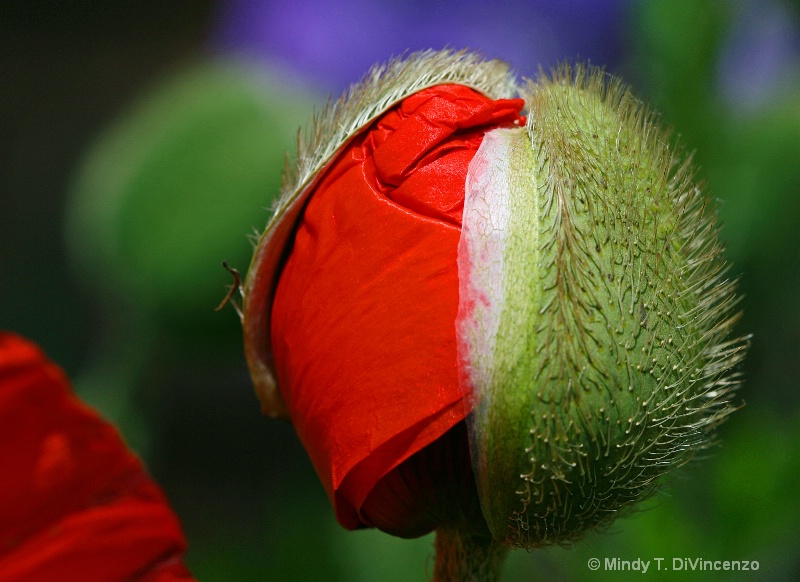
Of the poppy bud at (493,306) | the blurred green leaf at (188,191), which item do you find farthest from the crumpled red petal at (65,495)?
the blurred green leaf at (188,191)

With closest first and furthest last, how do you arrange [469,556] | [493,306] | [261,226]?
[493,306], [469,556], [261,226]

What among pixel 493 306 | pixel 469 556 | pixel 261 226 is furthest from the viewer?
pixel 261 226

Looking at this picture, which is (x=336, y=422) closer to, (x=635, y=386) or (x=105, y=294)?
(x=635, y=386)

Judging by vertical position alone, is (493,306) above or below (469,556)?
above

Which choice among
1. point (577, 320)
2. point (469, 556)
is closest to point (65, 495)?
point (469, 556)

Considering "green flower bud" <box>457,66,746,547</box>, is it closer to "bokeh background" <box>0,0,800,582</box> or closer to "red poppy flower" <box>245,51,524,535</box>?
"red poppy flower" <box>245,51,524,535</box>

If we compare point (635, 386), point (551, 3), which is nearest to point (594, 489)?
point (635, 386)

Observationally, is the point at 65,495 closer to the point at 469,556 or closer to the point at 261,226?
the point at 469,556

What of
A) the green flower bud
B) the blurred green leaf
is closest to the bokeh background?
the blurred green leaf
